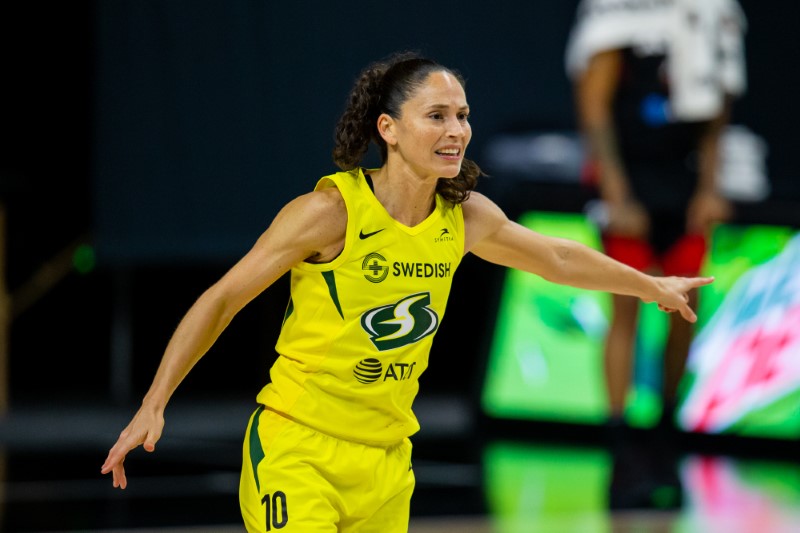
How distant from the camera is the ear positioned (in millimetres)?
3426

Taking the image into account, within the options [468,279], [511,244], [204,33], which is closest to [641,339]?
[468,279]

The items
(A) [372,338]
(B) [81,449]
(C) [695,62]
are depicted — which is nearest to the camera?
(A) [372,338]

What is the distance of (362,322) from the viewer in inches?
130

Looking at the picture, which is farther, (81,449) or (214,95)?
(214,95)

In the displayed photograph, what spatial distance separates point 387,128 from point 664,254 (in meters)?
3.41

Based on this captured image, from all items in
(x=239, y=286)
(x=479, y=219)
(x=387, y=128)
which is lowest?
(x=239, y=286)

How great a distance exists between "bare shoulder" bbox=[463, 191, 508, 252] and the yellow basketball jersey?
16cm

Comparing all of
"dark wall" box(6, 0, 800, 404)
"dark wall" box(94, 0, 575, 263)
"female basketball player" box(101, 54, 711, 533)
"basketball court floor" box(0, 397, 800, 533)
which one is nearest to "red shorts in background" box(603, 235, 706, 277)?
"basketball court floor" box(0, 397, 800, 533)

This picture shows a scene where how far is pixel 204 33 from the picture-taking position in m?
8.66

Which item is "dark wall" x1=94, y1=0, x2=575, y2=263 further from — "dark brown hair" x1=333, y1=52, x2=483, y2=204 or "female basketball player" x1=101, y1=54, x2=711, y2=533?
"female basketball player" x1=101, y1=54, x2=711, y2=533

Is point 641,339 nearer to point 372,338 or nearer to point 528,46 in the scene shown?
point 528,46

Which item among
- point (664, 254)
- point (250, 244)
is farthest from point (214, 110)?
point (664, 254)

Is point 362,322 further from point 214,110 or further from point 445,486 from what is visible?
point 214,110

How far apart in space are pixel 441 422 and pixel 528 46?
104 inches
